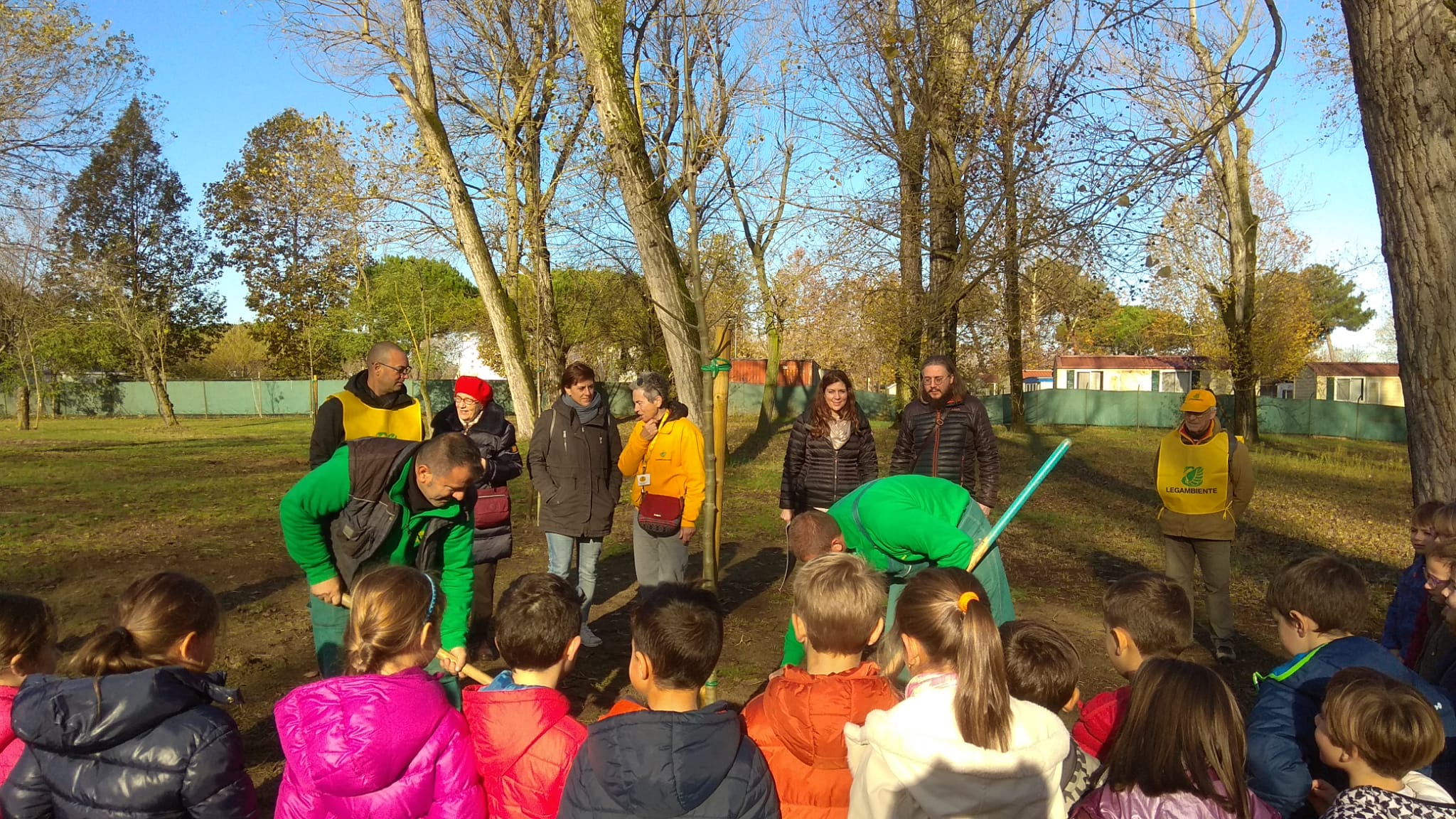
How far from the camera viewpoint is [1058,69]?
6.37 m

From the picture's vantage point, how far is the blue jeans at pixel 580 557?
556cm

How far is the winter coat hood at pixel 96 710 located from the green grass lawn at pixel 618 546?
172 centimetres

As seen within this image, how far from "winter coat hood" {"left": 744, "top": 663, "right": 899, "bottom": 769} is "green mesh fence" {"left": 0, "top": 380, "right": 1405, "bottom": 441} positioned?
50.2 feet

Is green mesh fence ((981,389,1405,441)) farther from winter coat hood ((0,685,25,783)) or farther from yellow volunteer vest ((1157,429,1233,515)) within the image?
winter coat hood ((0,685,25,783))

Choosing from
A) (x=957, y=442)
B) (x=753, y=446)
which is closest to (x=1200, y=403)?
(x=957, y=442)

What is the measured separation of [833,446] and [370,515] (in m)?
2.99

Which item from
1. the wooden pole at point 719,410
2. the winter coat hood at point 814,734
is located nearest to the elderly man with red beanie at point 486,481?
the wooden pole at point 719,410

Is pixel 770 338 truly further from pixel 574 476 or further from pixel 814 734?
pixel 814 734

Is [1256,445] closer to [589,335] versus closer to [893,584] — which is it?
[589,335]

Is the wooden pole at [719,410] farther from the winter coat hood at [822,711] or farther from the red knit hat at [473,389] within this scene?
the winter coat hood at [822,711]

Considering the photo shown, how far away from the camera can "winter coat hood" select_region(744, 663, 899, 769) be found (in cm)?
244

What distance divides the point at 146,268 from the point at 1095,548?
3549 centimetres

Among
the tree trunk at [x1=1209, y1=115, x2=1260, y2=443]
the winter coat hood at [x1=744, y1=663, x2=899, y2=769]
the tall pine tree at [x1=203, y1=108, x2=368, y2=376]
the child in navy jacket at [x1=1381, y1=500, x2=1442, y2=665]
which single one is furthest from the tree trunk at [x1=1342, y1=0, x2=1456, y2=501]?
the tall pine tree at [x1=203, y1=108, x2=368, y2=376]

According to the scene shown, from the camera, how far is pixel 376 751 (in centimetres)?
224
